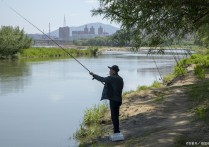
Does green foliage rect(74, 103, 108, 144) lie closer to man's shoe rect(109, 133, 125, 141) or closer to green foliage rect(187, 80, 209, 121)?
man's shoe rect(109, 133, 125, 141)

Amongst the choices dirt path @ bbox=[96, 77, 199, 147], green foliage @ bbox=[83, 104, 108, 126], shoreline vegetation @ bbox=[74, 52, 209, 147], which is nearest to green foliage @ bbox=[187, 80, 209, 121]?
shoreline vegetation @ bbox=[74, 52, 209, 147]

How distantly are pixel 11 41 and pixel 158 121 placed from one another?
191 ft

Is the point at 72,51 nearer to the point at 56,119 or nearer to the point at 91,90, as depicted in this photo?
the point at 91,90

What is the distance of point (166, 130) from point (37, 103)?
12.9 metres

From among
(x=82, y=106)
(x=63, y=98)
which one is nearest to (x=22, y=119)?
(x=82, y=106)

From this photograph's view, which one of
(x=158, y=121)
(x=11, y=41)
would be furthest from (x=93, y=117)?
(x=11, y=41)

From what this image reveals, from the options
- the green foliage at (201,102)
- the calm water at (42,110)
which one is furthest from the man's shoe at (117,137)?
the calm water at (42,110)

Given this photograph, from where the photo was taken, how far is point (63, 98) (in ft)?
73.0

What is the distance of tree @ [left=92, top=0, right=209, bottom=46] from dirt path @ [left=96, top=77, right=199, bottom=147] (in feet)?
7.63

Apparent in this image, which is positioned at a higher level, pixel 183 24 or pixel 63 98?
pixel 183 24

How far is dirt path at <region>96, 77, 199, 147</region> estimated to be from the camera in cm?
817

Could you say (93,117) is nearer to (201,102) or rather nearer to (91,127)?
(91,127)

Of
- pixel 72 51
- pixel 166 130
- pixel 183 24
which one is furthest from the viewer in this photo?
pixel 72 51

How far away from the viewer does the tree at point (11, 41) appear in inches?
2522
